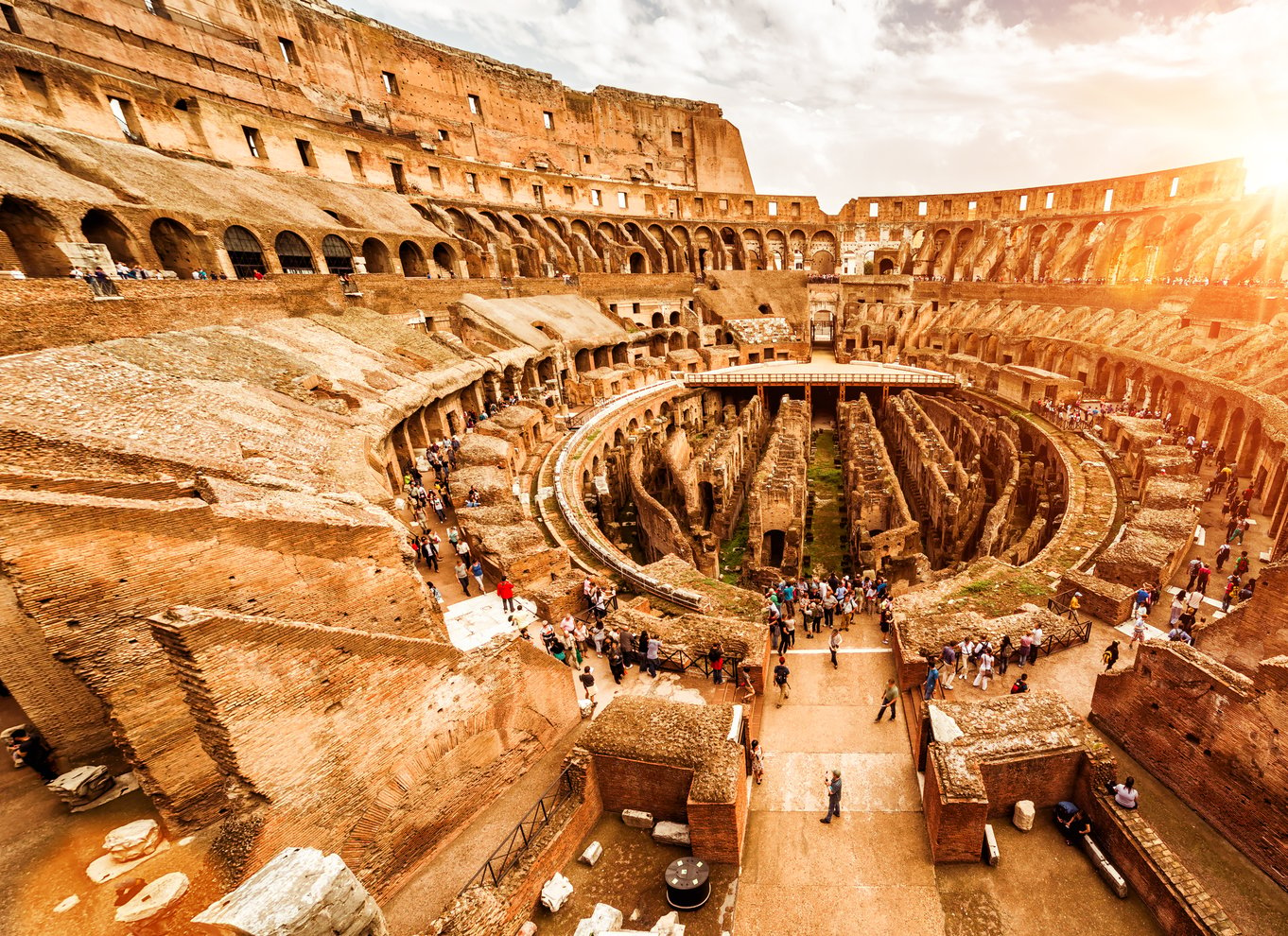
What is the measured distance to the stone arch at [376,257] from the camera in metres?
27.2

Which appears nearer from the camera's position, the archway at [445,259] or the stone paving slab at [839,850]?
the stone paving slab at [839,850]

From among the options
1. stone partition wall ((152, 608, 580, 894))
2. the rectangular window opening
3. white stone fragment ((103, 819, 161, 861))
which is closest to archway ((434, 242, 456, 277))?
the rectangular window opening

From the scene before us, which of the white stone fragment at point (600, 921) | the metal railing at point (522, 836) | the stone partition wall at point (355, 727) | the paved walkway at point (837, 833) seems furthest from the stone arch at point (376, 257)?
the white stone fragment at point (600, 921)

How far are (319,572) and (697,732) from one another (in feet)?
17.4

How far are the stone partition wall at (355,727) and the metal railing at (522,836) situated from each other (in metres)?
0.72

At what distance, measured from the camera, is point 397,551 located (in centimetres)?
795

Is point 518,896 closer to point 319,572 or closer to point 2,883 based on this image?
point 319,572

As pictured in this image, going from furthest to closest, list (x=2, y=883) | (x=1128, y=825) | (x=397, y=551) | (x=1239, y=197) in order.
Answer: (x=1239, y=197) → (x=397, y=551) → (x=1128, y=825) → (x=2, y=883)

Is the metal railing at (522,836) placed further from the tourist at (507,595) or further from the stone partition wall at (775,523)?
the stone partition wall at (775,523)

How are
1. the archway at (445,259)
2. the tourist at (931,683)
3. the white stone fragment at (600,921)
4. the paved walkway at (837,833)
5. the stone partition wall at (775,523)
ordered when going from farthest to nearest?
the archway at (445,259)
the stone partition wall at (775,523)
the tourist at (931,683)
the paved walkway at (837,833)
the white stone fragment at (600,921)

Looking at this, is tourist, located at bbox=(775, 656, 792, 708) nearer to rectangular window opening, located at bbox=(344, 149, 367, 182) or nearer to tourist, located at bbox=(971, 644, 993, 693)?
tourist, located at bbox=(971, 644, 993, 693)

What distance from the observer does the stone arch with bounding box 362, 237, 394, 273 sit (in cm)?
2725

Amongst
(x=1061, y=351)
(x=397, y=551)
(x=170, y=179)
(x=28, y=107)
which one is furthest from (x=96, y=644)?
(x=1061, y=351)

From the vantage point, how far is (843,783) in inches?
285
